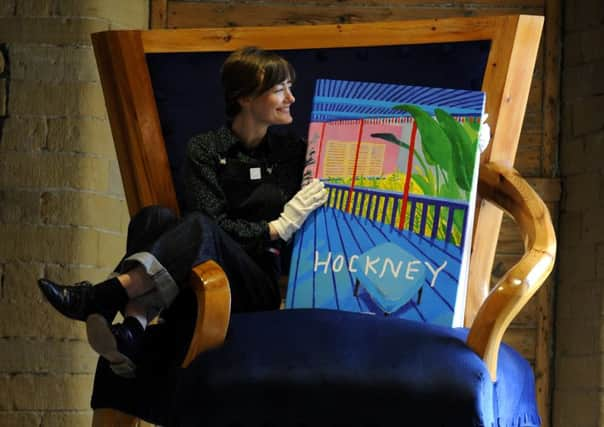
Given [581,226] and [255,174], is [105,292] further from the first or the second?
[581,226]

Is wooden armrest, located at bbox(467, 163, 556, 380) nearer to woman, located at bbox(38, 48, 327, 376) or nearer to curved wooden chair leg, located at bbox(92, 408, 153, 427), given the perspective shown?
woman, located at bbox(38, 48, 327, 376)

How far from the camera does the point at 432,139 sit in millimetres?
2094

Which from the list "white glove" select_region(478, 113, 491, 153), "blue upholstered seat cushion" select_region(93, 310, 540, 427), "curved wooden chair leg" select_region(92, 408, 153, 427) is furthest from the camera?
"white glove" select_region(478, 113, 491, 153)

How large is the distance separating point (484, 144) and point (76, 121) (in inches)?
65.7

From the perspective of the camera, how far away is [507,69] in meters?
2.15

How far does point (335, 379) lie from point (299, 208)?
50 cm

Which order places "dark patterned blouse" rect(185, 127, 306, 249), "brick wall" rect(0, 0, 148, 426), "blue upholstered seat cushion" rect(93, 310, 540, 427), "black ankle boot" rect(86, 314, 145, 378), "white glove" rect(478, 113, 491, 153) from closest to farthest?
"blue upholstered seat cushion" rect(93, 310, 540, 427) < "black ankle boot" rect(86, 314, 145, 378) < "white glove" rect(478, 113, 491, 153) < "dark patterned blouse" rect(185, 127, 306, 249) < "brick wall" rect(0, 0, 148, 426)

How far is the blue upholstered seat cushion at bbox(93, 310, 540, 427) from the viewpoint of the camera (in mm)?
1673

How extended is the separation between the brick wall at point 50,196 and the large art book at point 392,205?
1.35m

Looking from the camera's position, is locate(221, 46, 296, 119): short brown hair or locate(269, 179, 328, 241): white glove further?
locate(221, 46, 296, 119): short brown hair

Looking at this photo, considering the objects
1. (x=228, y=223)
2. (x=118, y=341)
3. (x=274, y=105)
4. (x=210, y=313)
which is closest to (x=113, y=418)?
(x=118, y=341)

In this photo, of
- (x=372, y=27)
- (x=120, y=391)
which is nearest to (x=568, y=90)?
(x=372, y=27)

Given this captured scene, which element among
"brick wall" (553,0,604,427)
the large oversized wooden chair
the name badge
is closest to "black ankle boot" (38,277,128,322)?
the large oversized wooden chair

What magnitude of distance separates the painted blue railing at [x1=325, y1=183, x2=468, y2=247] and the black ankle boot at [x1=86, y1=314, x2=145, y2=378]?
499 mm
